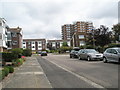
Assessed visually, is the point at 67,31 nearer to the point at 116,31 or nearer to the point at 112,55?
the point at 116,31

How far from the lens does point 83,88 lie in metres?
6.96

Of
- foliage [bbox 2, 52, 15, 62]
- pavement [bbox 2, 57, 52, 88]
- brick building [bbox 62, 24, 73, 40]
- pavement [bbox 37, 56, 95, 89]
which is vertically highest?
brick building [bbox 62, 24, 73, 40]

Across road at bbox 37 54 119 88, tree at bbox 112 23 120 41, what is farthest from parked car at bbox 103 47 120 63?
tree at bbox 112 23 120 41

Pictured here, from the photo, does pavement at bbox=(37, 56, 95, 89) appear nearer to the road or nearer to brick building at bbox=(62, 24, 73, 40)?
the road

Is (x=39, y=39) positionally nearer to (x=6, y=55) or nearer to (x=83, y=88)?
(x=6, y=55)

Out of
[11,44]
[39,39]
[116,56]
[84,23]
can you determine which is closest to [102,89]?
[116,56]

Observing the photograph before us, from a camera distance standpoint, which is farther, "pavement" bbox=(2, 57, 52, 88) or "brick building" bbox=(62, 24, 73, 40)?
"brick building" bbox=(62, 24, 73, 40)

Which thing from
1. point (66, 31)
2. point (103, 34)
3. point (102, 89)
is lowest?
point (102, 89)

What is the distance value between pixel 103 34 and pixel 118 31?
11274 millimetres

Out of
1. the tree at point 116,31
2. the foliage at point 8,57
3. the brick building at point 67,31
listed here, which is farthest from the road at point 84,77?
the brick building at point 67,31

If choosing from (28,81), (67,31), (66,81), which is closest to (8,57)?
(28,81)

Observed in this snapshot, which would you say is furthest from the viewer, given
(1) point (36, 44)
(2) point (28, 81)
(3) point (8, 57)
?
(1) point (36, 44)

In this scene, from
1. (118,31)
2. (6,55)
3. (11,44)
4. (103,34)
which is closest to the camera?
(6,55)

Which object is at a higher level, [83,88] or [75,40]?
[75,40]
